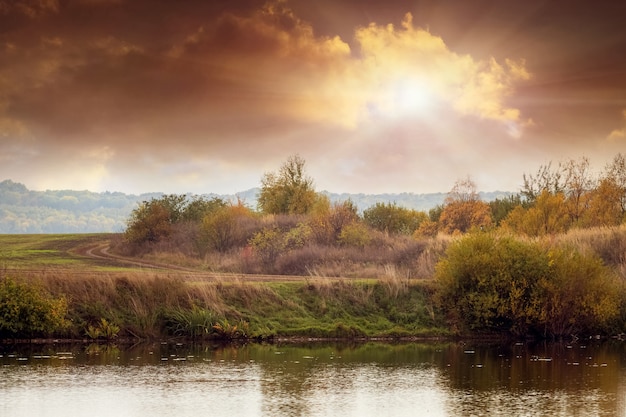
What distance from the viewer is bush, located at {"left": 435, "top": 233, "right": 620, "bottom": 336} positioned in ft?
127

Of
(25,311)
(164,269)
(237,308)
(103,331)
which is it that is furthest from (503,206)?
(25,311)

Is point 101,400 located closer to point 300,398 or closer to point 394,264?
point 300,398

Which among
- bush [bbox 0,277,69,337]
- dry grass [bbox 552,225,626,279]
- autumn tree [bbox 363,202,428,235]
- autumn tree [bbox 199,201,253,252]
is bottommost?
bush [bbox 0,277,69,337]

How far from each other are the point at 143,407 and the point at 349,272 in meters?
27.2

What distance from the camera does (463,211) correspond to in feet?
263

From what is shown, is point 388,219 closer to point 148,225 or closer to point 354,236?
point 354,236

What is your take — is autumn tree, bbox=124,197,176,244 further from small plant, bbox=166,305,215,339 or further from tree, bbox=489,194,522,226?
tree, bbox=489,194,522,226

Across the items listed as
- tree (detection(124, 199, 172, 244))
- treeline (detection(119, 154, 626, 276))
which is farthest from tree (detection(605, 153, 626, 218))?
tree (detection(124, 199, 172, 244))

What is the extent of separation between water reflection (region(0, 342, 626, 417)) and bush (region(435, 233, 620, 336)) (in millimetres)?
A: 3765

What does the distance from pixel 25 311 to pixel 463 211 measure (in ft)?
176

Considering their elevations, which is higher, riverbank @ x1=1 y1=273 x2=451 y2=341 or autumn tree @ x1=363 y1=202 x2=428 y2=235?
autumn tree @ x1=363 y1=202 x2=428 y2=235

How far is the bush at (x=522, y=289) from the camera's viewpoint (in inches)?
1522

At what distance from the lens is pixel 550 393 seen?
24391mm

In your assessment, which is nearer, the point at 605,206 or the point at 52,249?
the point at 605,206
